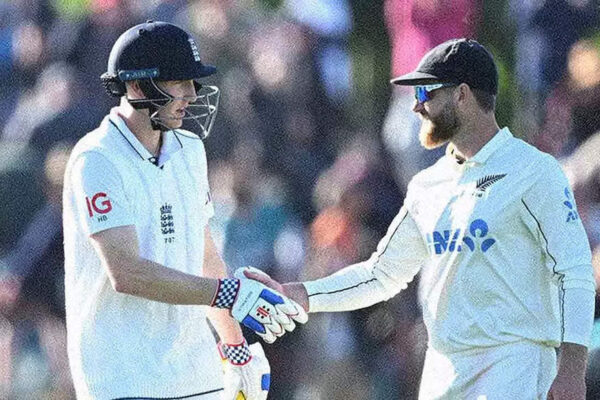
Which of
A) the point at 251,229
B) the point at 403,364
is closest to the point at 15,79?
the point at 251,229

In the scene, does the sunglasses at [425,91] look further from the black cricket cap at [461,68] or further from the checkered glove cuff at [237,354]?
the checkered glove cuff at [237,354]

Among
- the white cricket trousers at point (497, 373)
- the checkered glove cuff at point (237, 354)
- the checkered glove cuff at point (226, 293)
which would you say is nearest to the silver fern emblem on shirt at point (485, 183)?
the white cricket trousers at point (497, 373)

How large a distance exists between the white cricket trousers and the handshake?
629 millimetres

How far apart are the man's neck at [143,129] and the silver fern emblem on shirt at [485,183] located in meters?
1.22

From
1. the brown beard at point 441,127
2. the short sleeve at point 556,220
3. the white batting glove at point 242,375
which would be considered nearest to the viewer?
the short sleeve at point 556,220

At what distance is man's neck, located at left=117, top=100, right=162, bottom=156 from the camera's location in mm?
5910

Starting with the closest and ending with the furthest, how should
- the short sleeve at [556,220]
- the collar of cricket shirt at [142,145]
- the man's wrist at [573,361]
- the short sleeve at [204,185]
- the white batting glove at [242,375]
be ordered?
the man's wrist at [573,361], the short sleeve at [556,220], the collar of cricket shirt at [142,145], the short sleeve at [204,185], the white batting glove at [242,375]

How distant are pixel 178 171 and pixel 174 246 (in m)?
0.30

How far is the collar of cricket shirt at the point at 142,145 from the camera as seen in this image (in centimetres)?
586

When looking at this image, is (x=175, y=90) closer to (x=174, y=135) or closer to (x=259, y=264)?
(x=174, y=135)

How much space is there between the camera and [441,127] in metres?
5.99

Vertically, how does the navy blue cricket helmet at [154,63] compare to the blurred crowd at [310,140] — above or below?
above

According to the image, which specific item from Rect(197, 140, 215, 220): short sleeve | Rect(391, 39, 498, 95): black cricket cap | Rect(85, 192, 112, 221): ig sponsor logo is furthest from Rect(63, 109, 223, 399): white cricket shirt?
Rect(391, 39, 498, 95): black cricket cap

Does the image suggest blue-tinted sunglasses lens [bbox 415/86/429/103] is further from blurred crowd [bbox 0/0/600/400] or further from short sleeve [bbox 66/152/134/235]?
blurred crowd [bbox 0/0/600/400]
